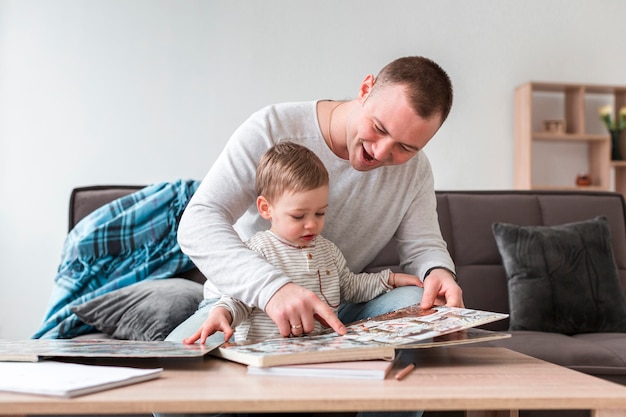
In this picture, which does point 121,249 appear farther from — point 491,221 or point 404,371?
point 404,371

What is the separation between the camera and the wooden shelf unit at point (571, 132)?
4672mm

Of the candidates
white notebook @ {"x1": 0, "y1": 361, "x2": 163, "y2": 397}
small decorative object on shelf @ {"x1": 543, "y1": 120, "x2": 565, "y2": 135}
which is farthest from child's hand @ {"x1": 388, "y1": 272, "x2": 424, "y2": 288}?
small decorative object on shelf @ {"x1": 543, "y1": 120, "x2": 565, "y2": 135}

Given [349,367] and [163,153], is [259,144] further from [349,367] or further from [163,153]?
[163,153]

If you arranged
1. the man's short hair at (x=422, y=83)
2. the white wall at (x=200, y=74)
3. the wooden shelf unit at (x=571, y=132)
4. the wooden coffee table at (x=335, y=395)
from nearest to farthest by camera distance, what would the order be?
1. the wooden coffee table at (x=335, y=395)
2. the man's short hair at (x=422, y=83)
3. the white wall at (x=200, y=74)
4. the wooden shelf unit at (x=571, y=132)

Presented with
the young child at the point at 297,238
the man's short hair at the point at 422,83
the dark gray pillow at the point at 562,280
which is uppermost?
the man's short hair at the point at 422,83

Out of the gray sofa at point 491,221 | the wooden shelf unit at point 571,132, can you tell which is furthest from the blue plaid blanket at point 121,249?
the wooden shelf unit at point 571,132

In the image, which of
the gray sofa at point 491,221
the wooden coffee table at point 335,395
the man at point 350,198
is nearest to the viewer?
the wooden coffee table at point 335,395

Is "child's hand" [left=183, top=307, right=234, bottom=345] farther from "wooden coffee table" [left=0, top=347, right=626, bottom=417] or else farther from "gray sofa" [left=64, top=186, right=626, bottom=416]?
"gray sofa" [left=64, top=186, right=626, bottom=416]

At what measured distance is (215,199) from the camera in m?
1.38

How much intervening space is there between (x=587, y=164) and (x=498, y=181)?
72cm

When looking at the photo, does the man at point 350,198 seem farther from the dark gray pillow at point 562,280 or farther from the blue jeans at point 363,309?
the dark gray pillow at point 562,280

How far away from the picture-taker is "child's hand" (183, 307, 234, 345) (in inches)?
42.7

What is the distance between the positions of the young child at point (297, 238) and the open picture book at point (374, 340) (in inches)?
8.3

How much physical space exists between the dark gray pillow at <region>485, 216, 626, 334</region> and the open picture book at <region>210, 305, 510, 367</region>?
3.55 ft
